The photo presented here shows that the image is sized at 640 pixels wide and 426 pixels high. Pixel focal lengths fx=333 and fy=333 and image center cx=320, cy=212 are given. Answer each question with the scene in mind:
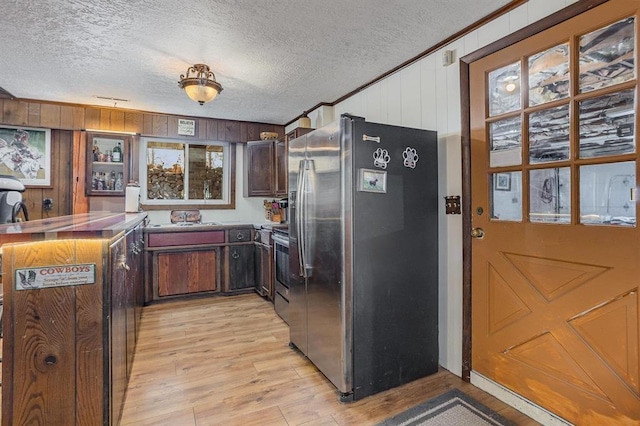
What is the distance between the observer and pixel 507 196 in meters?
1.99

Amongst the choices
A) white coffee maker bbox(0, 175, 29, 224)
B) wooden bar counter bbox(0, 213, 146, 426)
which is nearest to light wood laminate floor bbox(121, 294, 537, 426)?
wooden bar counter bbox(0, 213, 146, 426)

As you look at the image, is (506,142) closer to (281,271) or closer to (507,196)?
(507,196)

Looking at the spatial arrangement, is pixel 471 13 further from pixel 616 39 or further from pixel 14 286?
pixel 14 286

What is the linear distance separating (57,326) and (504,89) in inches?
103

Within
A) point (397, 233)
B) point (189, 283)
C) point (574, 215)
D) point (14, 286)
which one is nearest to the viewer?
point (14, 286)

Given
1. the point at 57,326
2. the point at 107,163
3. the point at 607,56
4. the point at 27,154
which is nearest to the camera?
the point at 57,326

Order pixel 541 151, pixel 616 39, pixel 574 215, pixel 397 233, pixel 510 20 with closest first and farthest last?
pixel 616 39, pixel 574 215, pixel 541 151, pixel 510 20, pixel 397 233

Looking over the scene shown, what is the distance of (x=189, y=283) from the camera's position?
13.3ft

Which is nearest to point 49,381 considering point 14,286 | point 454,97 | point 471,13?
point 14,286

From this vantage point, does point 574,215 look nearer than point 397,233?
Yes

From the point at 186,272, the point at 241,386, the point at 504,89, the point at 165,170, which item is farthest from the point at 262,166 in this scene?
the point at 504,89

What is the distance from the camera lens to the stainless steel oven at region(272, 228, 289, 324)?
3225 millimetres

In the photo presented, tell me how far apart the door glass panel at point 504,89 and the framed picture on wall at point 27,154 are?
468cm

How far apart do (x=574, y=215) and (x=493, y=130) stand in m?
0.69
